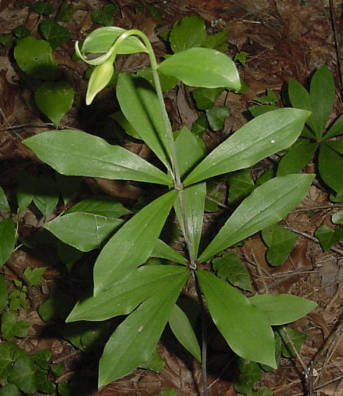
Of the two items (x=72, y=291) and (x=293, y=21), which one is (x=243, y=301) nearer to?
(x=72, y=291)

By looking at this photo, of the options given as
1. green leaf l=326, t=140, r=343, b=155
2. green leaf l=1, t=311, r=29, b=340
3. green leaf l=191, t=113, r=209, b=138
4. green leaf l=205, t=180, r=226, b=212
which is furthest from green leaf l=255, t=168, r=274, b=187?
green leaf l=1, t=311, r=29, b=340

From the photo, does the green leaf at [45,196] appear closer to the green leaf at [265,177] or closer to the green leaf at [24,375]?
the green leaf at [24,375]

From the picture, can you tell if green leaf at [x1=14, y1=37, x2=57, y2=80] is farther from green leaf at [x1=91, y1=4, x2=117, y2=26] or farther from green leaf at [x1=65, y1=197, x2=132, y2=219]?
green leaf at [x1=65, y1=197, x2=132, y2=219]

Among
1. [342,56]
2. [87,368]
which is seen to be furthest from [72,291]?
[342,56]

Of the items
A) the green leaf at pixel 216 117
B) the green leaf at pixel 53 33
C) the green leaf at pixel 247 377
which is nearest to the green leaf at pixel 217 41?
the green leaf at pixel 216 117

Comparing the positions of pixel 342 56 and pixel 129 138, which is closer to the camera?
pixel 129 138
